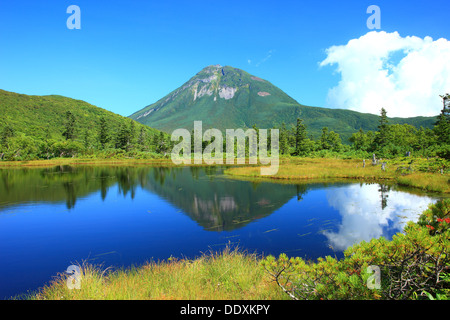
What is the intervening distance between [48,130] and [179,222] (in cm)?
11665

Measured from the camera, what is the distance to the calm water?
1302cm

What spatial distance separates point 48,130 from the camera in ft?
362

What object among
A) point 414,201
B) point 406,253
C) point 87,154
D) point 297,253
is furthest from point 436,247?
point 87,154

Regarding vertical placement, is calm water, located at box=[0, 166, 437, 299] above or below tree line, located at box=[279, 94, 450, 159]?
below

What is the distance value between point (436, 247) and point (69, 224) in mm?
20990

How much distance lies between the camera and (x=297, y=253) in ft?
41.2

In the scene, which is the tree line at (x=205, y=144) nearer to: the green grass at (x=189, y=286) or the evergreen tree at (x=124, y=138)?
the evergreen tree at (x=124, y=138)

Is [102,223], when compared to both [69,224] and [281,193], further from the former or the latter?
[281,193]

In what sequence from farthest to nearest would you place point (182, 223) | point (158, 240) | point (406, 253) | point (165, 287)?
1. point (182, 223)
2. point (158, 240)
3. point (165, 287)
4. point (406, 253)

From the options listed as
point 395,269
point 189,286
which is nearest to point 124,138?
point 189,286

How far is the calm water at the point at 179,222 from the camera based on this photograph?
13.0 m

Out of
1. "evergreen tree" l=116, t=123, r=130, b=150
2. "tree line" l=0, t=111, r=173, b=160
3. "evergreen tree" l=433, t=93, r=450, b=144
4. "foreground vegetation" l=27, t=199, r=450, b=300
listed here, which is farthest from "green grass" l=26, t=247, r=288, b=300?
"evergreen tree" l=116, t=123, r=130, b=150

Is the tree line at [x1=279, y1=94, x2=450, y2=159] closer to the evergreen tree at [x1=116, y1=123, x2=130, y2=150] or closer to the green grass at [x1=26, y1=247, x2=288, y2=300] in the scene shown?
the green grass at [x1=26, y1=247, x2=288, y2=300]

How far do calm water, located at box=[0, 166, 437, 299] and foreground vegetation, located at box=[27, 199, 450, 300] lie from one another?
492 cm
